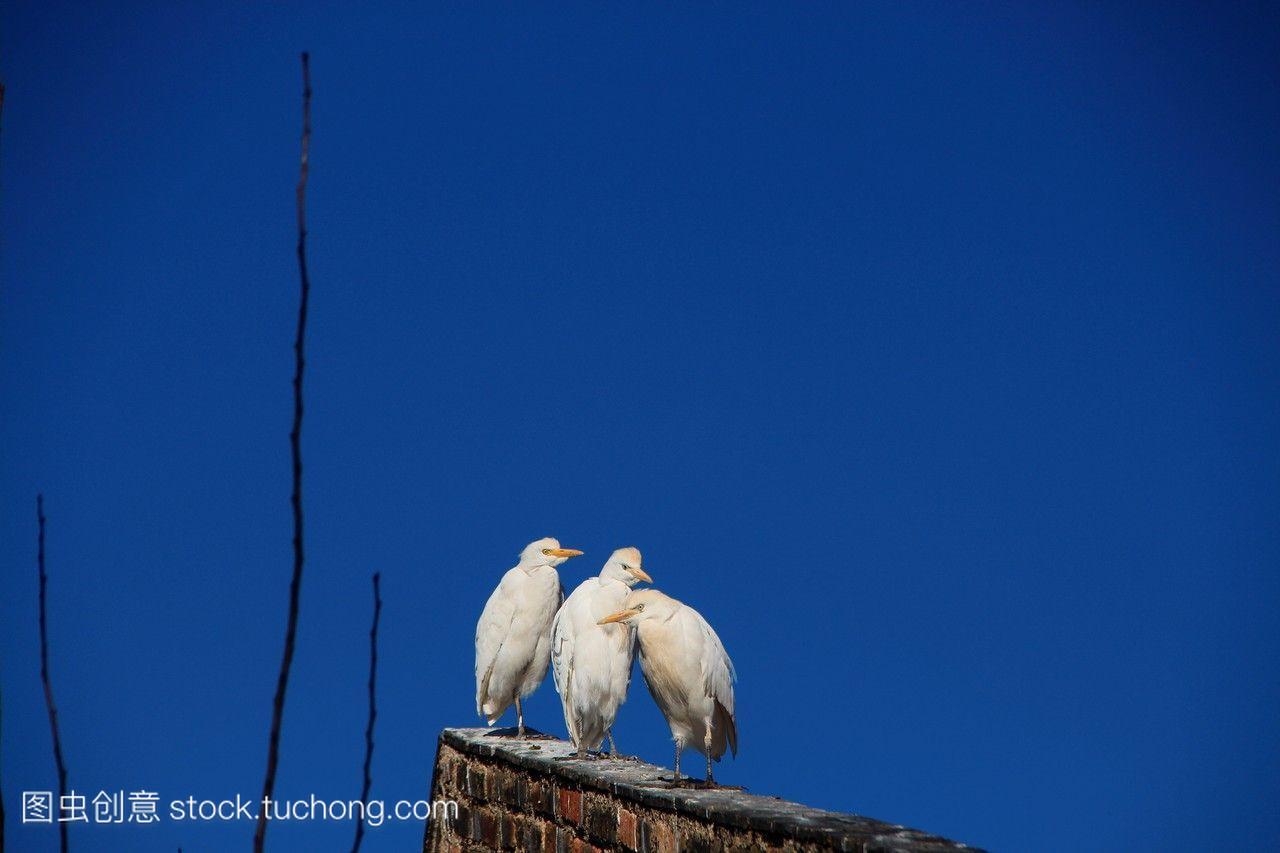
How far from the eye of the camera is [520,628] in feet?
27.4

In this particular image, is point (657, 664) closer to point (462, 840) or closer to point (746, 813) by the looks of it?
point (462, 840)

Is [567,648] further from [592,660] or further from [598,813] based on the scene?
[598,813]

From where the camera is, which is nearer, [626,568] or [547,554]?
[626,568]

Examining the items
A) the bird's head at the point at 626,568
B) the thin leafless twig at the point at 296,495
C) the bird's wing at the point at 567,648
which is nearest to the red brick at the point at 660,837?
the bird's wing at the point at 567,648

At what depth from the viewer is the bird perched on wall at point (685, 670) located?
6242 mm

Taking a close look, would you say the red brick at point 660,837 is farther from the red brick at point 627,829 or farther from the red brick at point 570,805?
the red brick at point 570,805

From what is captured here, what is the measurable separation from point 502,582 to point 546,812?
296cm

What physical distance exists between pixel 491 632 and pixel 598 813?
3.34m

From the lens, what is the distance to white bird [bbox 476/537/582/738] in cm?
836

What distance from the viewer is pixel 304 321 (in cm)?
132

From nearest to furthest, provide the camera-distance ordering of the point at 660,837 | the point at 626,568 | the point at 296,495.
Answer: the point at 296,495
the point at 660,837
the point at 626,568

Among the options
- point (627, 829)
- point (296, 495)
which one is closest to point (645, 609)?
point (627, 829)

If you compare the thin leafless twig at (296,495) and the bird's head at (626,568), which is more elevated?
the bird's head at (626,568)

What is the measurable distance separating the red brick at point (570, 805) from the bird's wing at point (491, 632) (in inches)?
115
